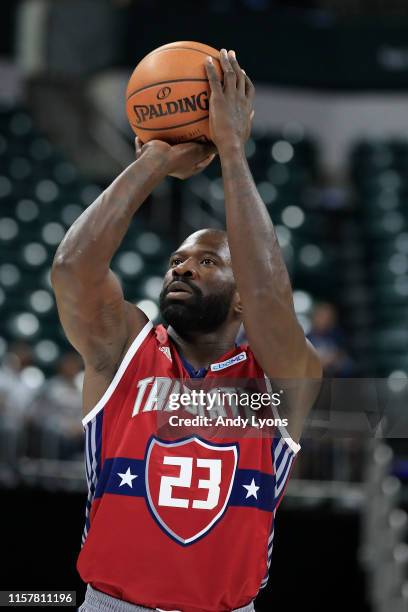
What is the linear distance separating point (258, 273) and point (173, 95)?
722 mm

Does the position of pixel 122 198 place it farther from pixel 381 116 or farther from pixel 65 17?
pixel 381 116

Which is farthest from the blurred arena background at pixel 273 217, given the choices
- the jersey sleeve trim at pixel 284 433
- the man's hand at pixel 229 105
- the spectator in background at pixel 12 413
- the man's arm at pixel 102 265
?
the man's hand at pixel 229 105

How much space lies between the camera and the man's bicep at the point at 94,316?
9.27 feet

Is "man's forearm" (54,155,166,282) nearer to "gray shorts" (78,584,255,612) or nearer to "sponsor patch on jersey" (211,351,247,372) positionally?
"sponsor patch on jersey" (211,351,247,372)

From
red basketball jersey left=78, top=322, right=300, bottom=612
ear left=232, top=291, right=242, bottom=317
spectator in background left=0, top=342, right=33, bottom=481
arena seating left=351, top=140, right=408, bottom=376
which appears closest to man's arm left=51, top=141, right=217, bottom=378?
red basketball jersey left=78, top=322, right=300, bottom=612

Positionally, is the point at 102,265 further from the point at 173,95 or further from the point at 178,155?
the point at 173,95

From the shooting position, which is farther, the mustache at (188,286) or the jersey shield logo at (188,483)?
the mustache at (188,286)

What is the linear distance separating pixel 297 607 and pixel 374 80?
33.8 feet

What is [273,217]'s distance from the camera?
13.2 m

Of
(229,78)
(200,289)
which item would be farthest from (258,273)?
(229,78)

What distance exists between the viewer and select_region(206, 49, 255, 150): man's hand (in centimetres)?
292

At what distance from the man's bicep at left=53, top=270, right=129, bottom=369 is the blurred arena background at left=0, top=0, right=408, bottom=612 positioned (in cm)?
364

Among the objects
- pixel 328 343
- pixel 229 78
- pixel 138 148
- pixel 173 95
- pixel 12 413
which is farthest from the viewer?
pixel 328 343

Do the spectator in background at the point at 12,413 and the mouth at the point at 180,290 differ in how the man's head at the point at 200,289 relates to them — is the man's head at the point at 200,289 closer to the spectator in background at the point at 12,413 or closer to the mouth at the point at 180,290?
the mouth at the point at 180,290
